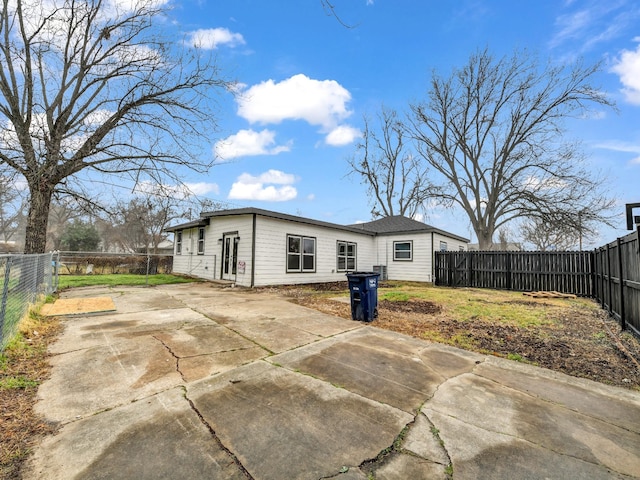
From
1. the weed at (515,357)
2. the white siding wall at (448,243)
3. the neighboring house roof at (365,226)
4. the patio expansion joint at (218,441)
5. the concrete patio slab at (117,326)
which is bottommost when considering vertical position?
the weed at (515,357)

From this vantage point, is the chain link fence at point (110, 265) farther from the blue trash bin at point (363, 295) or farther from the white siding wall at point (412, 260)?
the blue trash bin at point (363, 295)

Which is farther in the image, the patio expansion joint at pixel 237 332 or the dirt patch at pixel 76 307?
the dirt patch at pixel 76 307

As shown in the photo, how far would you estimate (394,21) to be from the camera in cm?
430

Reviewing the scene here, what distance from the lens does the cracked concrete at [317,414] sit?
5.82 feet

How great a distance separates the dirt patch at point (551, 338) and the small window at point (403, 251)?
8564mm

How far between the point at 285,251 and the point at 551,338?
9.07 meters

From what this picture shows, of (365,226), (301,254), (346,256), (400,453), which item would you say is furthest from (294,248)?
(400,453)

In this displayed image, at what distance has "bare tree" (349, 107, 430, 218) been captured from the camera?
27.4 m

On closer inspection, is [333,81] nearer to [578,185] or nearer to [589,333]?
[589,333]

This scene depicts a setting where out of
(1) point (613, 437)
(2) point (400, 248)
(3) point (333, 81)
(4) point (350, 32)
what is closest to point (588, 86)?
(2) point (400, 248)

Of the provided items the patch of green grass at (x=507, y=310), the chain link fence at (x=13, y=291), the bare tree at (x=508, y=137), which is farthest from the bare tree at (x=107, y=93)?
the bare tree at (x=508, y=137)

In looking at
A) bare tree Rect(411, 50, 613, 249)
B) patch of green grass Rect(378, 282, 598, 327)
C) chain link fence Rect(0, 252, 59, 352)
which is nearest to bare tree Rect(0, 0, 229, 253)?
chain link fence Rect(0, 252, 59, 352)

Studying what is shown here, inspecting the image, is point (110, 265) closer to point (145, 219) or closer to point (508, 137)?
point (145, 219)

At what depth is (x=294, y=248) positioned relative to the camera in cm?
1240
